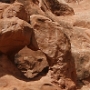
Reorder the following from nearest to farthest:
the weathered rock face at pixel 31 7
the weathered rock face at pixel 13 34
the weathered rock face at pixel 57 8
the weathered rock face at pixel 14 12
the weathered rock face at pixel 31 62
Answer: the weathered rock face at pixel 13 34 → the weathered rock face at pixel 14 12 → the weathered rock face at pixel 31 62 → the weathered rock face at pixel 31 7 → the weathered rock face at pixel 57 8

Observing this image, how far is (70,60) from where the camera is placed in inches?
250

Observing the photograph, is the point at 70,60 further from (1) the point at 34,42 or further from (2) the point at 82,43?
(2) the point at 82,43

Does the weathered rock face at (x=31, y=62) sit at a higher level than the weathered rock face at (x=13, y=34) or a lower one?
lower

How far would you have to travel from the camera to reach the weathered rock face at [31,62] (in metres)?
6.22

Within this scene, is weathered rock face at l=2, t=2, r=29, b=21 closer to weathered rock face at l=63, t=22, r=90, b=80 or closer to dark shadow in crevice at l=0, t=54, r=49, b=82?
dark shadow in crevice at l=0, t=54, r=49, b=82

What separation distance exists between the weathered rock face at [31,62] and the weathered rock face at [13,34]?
628mm

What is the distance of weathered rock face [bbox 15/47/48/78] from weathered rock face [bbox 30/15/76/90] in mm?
280

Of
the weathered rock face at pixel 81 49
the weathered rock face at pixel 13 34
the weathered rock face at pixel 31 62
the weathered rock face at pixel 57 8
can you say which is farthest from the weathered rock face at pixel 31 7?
the weathered rock face at pixel 57 8

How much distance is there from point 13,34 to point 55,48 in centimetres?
102

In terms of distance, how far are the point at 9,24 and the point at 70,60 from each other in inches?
65.2

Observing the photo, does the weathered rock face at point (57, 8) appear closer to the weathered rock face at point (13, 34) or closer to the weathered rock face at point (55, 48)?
the weathered rock face at point (55, 48)

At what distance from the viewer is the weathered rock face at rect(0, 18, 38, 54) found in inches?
210

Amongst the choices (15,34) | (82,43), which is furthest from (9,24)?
(82,43)

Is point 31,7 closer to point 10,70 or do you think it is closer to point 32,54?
point 32,54
